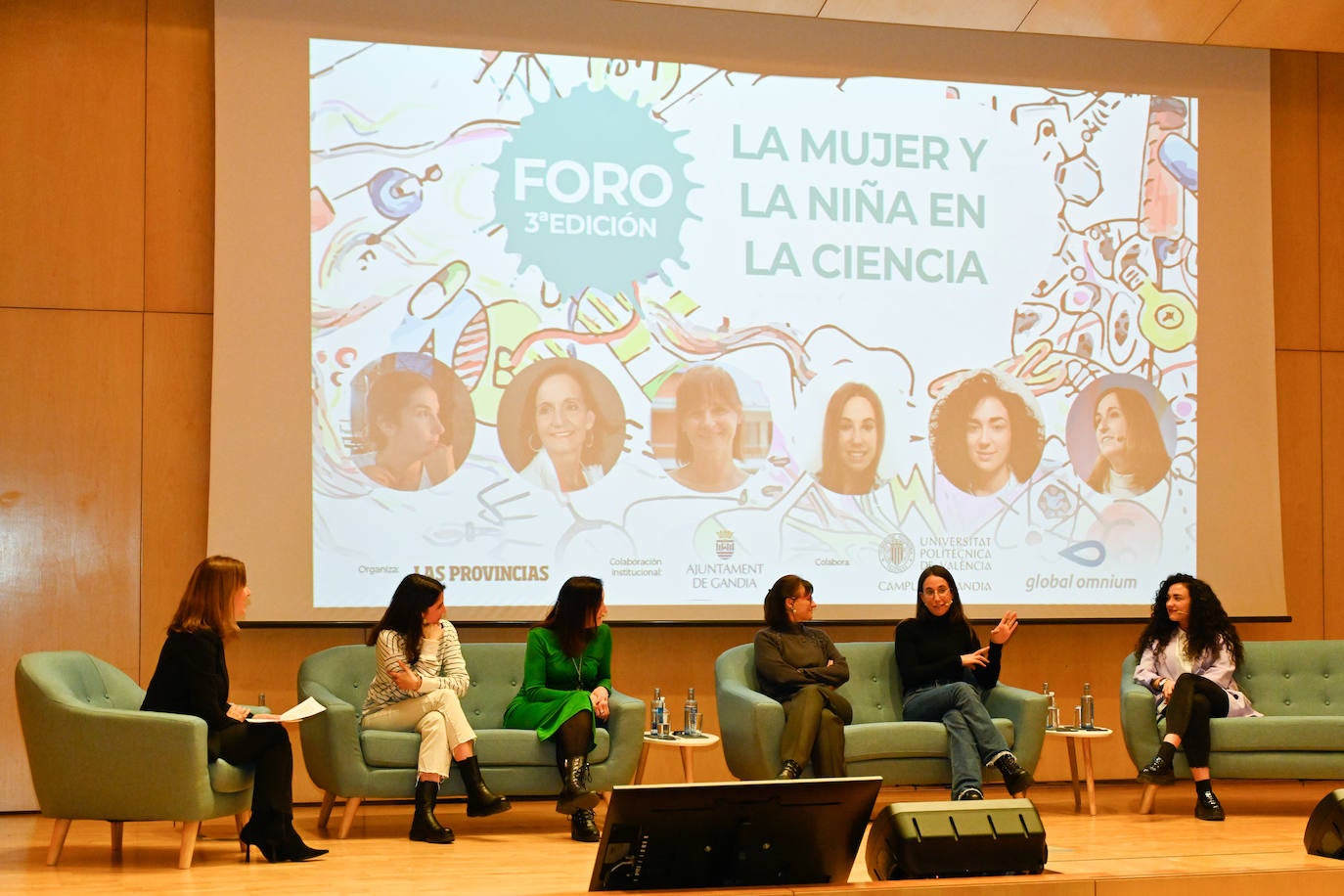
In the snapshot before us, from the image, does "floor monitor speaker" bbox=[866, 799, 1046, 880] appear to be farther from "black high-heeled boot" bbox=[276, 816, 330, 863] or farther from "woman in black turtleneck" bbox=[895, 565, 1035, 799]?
"woman in black turtleneck" bbox=[895, 565, 1035, 799]

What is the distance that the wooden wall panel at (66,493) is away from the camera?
577 cm

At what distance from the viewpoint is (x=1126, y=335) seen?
6582 millimetres

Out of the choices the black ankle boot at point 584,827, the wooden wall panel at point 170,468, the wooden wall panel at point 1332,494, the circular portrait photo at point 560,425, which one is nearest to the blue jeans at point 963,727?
the black ankle boot at point 584,827

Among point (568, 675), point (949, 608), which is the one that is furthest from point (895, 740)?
point (568, 675)

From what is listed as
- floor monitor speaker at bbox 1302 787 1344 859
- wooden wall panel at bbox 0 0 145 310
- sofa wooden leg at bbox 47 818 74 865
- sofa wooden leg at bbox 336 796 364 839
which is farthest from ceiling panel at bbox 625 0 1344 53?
floor monitor speaker at bbox 1302 787 1344 859

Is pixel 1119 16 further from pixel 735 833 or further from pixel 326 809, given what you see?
pixel 735 833

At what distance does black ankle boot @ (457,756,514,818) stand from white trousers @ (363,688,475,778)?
72mm

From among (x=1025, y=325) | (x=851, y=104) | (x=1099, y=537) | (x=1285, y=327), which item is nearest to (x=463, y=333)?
(x=851, y=104)

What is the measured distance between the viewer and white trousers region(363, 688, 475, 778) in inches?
198

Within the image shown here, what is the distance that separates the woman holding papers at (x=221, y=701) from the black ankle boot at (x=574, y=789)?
34.9 inches

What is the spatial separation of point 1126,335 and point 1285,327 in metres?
0.99

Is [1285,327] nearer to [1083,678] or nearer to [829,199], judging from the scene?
[1083,678]

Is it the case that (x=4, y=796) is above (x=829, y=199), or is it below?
below

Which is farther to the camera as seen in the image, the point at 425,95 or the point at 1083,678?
the point at 1083,678
